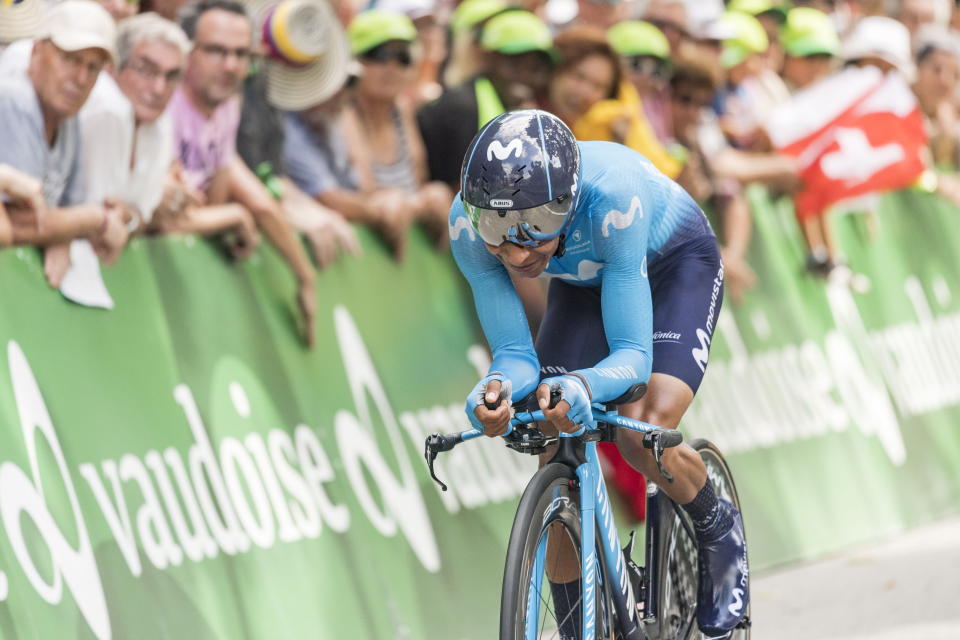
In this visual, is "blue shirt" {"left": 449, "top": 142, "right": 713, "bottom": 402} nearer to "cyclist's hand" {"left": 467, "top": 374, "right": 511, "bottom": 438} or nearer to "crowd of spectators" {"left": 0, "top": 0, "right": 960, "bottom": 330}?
"cyclist's hand" {"left": 467, "top": 374, "right": 511, "bottom": 438}

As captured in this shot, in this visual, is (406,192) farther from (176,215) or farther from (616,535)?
(616,535)

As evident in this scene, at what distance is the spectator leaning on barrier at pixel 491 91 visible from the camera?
775 centimetres

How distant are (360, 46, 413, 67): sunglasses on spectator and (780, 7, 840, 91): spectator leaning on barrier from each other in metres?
3.97

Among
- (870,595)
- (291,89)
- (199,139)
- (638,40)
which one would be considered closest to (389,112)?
(291,89)

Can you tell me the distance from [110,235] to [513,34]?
2.58 m

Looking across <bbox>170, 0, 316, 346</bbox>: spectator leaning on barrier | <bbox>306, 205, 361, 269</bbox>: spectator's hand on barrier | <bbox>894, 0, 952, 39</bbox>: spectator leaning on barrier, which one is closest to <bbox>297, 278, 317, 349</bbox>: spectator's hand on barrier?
<bbox>170, 0, 316, 346</bbox>: spectator leaning on barrier

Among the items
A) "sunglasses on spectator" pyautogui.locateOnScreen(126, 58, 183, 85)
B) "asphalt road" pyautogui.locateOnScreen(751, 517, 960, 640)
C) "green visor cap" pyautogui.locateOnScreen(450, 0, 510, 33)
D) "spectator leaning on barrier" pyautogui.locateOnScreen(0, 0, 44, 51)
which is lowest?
"asphalt road" pyautogui.locateOnScreen(751, 517, 960, 640)

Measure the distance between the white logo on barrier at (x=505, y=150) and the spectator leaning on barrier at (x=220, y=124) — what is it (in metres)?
2.39

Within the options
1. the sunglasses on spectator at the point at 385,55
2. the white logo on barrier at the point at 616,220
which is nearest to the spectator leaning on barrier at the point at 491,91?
the sunglasses on spectator at the point at 385,55

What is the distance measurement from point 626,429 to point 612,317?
39cm

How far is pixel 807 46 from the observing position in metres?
10.8

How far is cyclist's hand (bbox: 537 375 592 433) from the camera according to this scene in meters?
4.51

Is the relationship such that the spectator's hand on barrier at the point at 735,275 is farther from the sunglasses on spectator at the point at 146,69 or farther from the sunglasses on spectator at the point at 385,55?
the sunglasses on spectator at the point at 146,69

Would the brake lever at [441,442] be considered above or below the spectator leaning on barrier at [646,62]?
below
